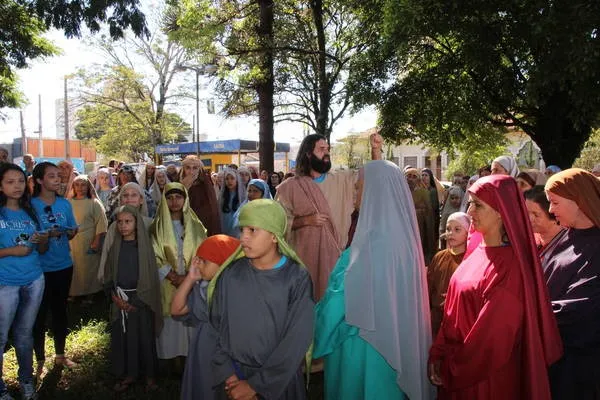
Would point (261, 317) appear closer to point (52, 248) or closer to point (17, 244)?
point (17, 244)

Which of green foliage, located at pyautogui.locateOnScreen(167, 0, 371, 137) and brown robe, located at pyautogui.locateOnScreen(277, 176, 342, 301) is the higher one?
green foliage, located at pyautogui.locateOnScreen(167, 0, 371, 137)

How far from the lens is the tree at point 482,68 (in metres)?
8.21

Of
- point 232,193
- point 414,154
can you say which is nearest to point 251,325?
point 232,193

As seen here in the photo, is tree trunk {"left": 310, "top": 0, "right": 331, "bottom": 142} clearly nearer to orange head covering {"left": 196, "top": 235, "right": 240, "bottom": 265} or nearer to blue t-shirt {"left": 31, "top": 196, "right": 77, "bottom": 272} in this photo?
blue t-shirt {"left": 31, "top": 196, "right": 77, "bottom": 272}

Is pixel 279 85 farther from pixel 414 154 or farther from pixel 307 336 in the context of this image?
pixel 414 154

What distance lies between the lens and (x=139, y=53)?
30.9 m

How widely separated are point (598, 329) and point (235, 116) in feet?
51.8

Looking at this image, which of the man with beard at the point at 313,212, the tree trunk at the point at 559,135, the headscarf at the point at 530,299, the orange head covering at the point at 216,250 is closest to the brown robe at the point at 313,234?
the man with beard at the point at 313,212

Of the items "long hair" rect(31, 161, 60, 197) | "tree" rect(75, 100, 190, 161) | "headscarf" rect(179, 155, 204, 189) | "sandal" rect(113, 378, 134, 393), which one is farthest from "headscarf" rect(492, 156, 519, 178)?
"tree" rect(75, 100, 190, 161)

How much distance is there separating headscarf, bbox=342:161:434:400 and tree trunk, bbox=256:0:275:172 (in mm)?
9935

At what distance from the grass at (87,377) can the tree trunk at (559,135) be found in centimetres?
1174

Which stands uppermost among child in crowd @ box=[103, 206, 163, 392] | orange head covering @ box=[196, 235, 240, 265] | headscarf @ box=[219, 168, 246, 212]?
headscarf @ box=[219, 168, 246, 212]

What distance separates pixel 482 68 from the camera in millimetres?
10570

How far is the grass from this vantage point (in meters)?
4.00
